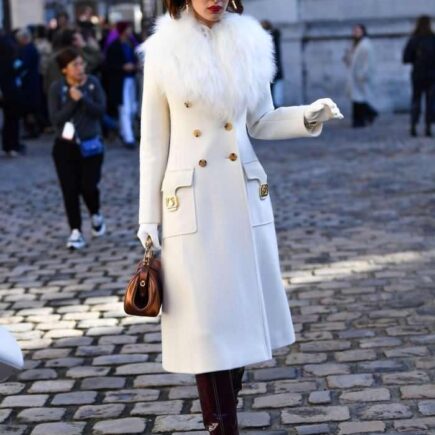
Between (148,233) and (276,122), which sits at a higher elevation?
(276,122)

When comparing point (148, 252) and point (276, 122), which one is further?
point (276, 122)

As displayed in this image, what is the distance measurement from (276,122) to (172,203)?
19.1 inches

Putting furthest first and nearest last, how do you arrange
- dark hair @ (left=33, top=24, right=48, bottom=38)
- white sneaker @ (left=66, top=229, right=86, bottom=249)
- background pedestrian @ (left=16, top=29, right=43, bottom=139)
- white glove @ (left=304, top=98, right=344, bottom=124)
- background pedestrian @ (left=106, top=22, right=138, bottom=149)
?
dark hair @ (left=33, top=24, right=48, bottom=38) < background pedestrian @ (left=16, top=29, right=43, bottom=139) < background pedestrian @ (left=106, top=22, right=138, bottom=149) < white sneaker @ (left=66, top=229, right=86, bottom=249) < white glove @ (left=304, top=98, right=344, bottom=124)

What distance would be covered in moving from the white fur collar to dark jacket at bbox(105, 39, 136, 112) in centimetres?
1399

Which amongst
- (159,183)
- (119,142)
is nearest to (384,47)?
(119,142)

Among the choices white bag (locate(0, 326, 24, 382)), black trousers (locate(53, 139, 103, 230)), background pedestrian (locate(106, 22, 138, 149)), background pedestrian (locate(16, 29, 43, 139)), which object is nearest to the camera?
white bag (locate(0, 326, 24, 382))

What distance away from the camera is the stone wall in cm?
2405

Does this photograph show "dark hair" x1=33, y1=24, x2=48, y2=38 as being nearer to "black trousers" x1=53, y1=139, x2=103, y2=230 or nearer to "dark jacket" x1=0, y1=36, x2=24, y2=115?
"dark jacket" x1=0, y1=36, x2=24, y2=115

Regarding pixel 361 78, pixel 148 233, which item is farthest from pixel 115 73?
pixel 148 233

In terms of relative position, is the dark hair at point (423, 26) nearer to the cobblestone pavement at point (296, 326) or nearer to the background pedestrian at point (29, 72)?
the background pedestrian at point (29, 72)

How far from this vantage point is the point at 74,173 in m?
9.52

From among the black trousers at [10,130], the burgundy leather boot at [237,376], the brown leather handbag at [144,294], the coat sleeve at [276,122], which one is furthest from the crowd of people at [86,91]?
the brown leather handbag at [144,294]

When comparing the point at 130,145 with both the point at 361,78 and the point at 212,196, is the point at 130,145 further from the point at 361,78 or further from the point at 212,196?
the point at 212,196

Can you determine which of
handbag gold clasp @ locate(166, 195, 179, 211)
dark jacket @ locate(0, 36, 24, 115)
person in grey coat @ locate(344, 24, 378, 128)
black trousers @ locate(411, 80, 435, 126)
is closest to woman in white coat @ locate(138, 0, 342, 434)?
handbag gold clasp @ locate(166, 195, 179, 211)
